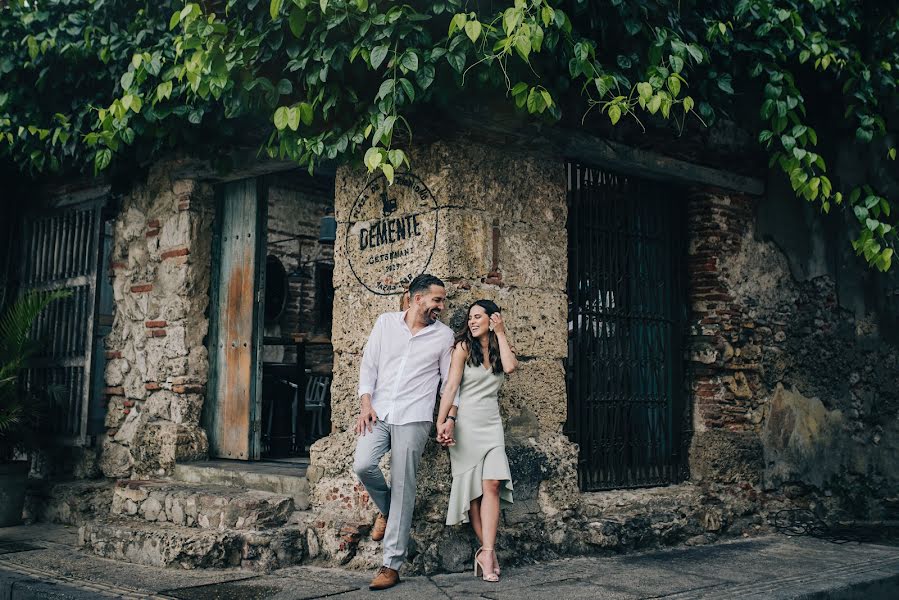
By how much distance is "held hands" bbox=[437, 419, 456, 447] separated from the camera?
5.24 metres

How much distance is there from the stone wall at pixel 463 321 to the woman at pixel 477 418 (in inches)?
6.9

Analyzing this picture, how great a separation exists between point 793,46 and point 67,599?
586cm

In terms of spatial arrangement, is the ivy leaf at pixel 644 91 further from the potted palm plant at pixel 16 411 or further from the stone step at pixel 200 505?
the potted palm plant at pixel 16 411

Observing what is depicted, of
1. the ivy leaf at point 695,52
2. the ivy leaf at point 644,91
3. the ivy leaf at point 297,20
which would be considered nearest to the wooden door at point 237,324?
the ivy leaf at point 297,20

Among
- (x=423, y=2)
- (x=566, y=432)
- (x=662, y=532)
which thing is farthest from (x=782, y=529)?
(x=423, y=2)

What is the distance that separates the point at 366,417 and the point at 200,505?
1.59 meters

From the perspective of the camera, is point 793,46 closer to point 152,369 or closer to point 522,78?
point 522,78

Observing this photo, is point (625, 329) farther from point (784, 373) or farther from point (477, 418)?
point (477, 418)

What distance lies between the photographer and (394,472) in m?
5.13

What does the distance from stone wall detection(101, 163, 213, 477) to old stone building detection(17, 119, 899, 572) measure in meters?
0.02

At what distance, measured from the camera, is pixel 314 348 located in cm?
1117

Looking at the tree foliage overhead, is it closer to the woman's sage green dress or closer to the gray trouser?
Answer: the woman's sage green dress

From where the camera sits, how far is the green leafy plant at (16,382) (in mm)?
6934

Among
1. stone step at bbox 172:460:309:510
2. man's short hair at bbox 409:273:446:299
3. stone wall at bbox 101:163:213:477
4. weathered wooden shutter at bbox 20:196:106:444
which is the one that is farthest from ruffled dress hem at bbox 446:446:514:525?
weathered wooden shutter at bbox 20:196:106:444
